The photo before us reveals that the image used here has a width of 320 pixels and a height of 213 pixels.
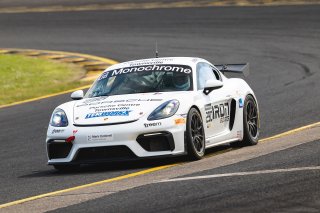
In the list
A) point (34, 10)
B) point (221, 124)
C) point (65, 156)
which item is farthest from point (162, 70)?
point (34, 10)

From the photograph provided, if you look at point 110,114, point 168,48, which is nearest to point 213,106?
point 110,114

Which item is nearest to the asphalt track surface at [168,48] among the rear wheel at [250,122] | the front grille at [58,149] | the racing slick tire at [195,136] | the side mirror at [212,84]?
the front grille at [58,149]

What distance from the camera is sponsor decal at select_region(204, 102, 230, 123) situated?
1236cm

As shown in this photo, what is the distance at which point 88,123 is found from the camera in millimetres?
11617

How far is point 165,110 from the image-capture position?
11664 mm

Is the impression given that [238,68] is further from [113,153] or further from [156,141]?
[113,153]

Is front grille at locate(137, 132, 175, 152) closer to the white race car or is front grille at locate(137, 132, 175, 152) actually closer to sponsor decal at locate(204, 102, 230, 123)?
the white race car

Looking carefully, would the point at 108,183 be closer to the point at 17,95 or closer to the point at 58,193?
the point at 58,193

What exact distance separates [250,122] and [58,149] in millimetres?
2932

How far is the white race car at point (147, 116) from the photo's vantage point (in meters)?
11.5

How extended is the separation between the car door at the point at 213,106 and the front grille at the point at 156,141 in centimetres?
84

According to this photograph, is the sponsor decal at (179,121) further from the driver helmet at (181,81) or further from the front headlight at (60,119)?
the front headlight at (60,119)

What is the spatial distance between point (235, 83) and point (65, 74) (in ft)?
33.6

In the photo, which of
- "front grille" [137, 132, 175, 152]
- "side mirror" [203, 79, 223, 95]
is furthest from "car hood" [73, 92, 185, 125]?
"side mirror" [203, 79, 223, 95]
